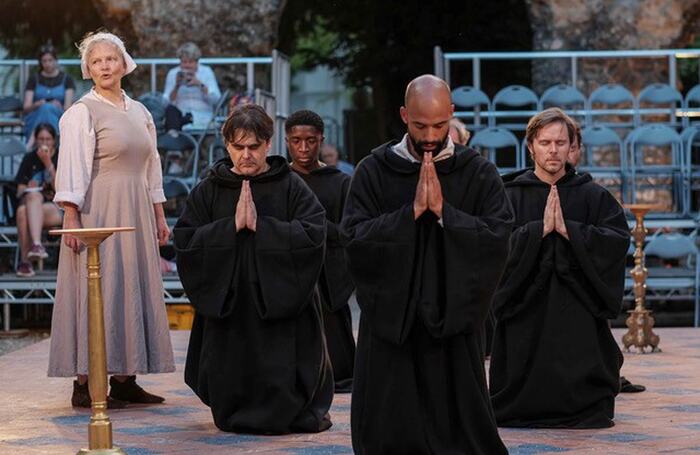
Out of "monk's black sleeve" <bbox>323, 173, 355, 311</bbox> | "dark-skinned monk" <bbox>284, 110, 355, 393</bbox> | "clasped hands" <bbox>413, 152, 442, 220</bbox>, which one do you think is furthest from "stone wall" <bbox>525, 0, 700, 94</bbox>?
"clasped hands" <bbox>413, 152, 442, 220</bbox>

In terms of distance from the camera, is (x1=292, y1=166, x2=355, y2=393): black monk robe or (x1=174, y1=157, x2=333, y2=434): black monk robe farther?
(x1=292, y1=166, x2=355, y2=393): black monk robe

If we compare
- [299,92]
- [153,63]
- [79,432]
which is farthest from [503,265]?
[299,92]

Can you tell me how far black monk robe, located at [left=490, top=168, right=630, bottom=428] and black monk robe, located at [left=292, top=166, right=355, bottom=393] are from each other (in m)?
1.47

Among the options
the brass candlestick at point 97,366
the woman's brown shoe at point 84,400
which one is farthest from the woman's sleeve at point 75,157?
the brass candlestick at point 97,366

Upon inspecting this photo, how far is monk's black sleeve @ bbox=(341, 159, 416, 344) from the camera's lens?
6.27m

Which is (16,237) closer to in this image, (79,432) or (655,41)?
(655,41)

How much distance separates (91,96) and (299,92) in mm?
30323

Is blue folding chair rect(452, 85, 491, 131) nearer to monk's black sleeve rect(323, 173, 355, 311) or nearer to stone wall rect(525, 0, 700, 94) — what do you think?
stone wall rect(525, 0, 700, 94)

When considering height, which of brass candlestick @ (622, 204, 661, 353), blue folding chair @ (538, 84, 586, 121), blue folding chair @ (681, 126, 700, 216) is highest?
blue folding chair @ (538, 84, 586, 121)

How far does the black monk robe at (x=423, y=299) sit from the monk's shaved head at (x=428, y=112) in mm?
127

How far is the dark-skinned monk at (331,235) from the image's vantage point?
9594 millimetres

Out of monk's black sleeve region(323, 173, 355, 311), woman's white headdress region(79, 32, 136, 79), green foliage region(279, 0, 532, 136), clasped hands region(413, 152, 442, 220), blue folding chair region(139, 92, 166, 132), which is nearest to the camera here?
clasped hands region(413, 152, 442, 220)

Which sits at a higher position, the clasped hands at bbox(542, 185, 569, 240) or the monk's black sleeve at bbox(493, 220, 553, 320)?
the clasped hands at bbox(542, 185, 569, 240)

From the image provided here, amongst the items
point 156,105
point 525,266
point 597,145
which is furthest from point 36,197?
point 525,266
